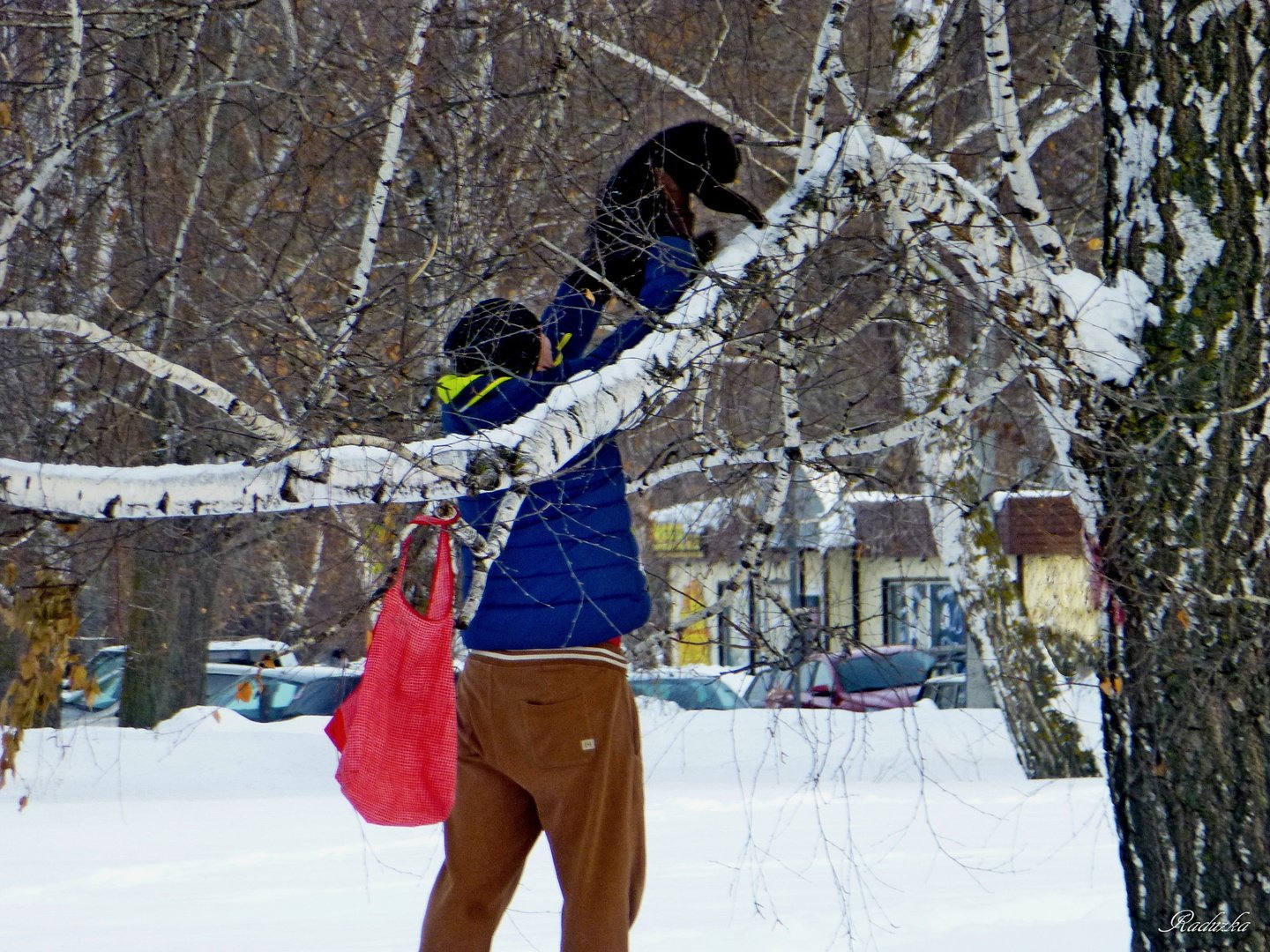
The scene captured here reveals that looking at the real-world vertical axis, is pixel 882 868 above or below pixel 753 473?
below

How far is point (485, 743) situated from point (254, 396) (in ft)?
14.2

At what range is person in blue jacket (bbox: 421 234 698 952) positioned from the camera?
282 cm

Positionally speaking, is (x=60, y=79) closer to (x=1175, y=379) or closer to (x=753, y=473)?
(x=753, y=473)

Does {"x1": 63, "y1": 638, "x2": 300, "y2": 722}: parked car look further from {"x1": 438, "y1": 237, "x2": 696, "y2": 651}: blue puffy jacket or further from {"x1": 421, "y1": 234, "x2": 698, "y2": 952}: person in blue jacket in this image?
{"x1": 438, "y1": 237, "x2": 696, "y2": 651}: blue puffy jacket

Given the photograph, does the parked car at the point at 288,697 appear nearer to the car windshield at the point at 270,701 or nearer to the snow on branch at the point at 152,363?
the car windshield at the point at 270,701

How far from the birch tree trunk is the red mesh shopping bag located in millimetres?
1479

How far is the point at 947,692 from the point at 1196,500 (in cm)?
1301

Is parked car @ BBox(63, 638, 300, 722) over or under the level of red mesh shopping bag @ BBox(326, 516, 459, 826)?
under

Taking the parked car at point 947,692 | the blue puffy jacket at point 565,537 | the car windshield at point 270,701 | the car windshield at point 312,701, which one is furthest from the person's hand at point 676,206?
the car windshield at point 270,701

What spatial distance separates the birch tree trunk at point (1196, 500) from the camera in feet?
9.91

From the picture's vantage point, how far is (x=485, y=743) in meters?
2.93

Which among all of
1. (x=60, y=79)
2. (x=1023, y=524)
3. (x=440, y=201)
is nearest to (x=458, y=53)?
(x=440, y=201)

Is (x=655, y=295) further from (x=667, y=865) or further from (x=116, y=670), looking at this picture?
(x=116, y=670)

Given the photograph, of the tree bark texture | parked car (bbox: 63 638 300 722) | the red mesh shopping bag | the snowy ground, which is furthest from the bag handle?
parked car (bbox: 63 638 300 722)
